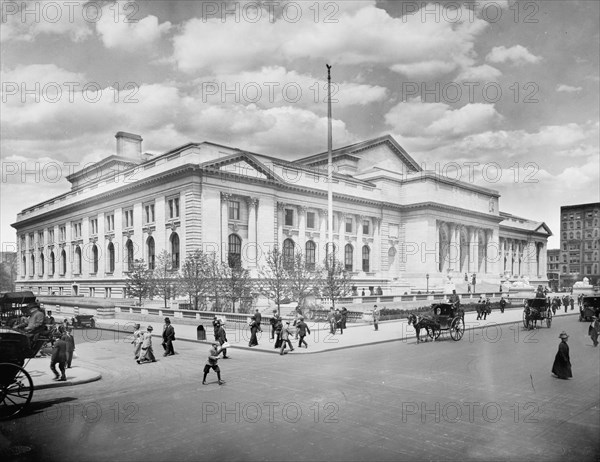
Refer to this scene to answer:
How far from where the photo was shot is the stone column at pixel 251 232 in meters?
56.9

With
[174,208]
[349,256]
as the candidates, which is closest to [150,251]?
[174,208]

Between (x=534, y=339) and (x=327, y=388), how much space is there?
16.9 m

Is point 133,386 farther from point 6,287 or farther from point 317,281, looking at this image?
point 6,287

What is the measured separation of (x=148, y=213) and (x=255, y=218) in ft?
41.1

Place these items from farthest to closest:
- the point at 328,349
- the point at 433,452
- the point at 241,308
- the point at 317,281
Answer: the point at 317,281, the point at 241,308, the point at 328,349, the point at 433,452

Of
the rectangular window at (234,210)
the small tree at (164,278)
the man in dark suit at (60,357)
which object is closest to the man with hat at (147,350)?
the man in dark suit at (60,357)

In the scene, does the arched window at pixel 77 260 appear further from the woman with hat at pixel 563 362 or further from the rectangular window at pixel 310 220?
the woman with hat at pixel 563 362

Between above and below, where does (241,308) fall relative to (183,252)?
below

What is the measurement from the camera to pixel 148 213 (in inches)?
2323

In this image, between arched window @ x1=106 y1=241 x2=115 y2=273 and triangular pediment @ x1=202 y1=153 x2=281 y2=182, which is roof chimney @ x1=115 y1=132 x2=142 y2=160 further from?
triangular pediment @ x1=202 y1=153 x2=281 y2=182

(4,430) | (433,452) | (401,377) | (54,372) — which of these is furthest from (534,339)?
(4,430)

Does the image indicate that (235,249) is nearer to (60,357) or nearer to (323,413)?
(60,357)

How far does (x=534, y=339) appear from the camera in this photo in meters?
26.8

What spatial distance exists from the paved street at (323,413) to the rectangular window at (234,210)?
36601 millimetres
